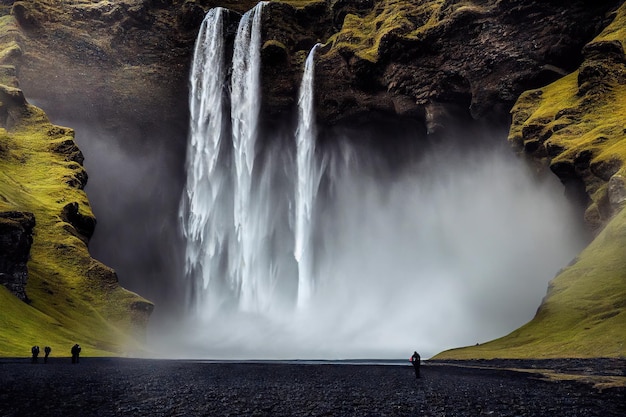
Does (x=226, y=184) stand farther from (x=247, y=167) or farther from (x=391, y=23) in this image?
(x=391, y=23)

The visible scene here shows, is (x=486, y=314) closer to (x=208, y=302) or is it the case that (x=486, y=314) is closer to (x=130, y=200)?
(x=208, y=302)

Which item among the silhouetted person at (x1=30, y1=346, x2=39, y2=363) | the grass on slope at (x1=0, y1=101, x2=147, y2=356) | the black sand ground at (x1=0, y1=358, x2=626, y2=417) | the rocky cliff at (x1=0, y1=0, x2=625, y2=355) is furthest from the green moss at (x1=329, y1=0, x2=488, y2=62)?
the silhouetted person at (x1=30, y1=346, x2=39, y2=363)

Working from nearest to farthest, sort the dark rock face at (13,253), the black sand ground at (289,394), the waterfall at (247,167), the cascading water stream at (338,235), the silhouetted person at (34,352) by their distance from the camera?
the black sand ground at (289,394) < the silhouetted person at (34,352) < the dark rock face at (13,253) < the cascading water stream at (338,235) < the waterfall at (247,167)

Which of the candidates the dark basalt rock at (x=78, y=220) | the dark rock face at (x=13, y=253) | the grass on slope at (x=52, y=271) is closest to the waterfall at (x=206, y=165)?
the grass on slope at (x=52, y=271)

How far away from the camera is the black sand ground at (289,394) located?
23.8 meters

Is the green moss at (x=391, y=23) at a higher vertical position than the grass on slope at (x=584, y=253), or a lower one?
higher

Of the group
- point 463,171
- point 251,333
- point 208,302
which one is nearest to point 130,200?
point 208,302

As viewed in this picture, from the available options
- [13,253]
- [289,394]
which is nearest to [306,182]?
[13,253]

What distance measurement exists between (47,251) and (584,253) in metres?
73.8

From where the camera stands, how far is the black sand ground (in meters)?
23.8

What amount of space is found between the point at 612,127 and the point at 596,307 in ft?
101

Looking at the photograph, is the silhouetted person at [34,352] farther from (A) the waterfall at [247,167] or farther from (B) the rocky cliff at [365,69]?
(A) the waterfall at [247,167]

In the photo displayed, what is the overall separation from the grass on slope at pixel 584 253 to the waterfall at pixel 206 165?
48.5 m

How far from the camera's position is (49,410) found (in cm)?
2262
